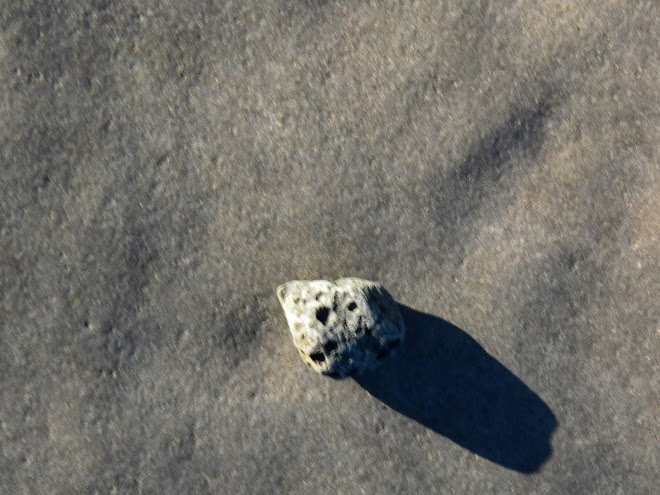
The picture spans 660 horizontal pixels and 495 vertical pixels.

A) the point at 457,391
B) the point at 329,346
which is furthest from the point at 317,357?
the point at 457,391

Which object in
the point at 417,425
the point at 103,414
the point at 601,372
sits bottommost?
the point at 103,414

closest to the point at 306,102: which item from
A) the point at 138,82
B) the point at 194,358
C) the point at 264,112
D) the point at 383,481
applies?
the point at 264,112

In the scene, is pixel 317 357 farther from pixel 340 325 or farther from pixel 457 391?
pixel 457 391

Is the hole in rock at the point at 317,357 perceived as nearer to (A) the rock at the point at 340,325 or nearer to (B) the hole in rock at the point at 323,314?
(A) the rock at the point at 340,325

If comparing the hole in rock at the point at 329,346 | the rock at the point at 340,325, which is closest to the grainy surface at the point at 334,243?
the rock at the point at 340,325

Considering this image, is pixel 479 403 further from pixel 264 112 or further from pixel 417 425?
pixel 264 112

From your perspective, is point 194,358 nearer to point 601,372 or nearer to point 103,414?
point 103,414

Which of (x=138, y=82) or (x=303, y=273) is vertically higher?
(x=138, y=82)
